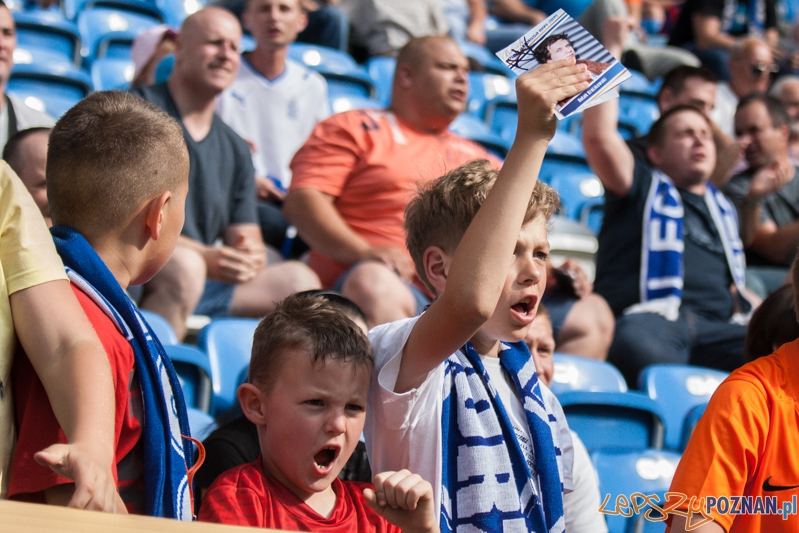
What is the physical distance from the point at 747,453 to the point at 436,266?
579 millimetres

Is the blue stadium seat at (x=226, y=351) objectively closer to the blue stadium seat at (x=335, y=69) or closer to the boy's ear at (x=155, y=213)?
the boy's ear at (x=155, y=213)

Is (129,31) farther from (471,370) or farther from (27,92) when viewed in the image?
(471,370)

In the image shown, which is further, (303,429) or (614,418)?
(614,418)

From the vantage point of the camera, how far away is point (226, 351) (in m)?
2.78

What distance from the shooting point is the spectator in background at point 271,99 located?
14.7ft

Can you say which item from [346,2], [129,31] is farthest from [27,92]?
[346,2]

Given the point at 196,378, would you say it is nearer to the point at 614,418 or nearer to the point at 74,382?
the point at 614,418

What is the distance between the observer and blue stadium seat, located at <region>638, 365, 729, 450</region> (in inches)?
122

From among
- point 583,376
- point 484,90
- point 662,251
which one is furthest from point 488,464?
point 484,90

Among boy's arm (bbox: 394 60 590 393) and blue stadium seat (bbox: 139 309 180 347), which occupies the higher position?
boy's arm (bbox: 394 60 590 393)

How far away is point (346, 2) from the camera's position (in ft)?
21.4

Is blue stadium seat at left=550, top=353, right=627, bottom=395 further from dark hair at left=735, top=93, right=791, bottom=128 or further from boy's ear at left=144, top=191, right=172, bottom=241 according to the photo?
dark hair at left=735, top=93, right=791, bottom=128

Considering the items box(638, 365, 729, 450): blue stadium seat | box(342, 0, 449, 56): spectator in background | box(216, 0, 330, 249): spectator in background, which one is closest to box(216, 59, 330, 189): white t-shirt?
box(216, 0, 330, 249): spectator in background

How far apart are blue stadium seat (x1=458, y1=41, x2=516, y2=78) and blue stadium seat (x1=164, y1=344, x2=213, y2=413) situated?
4.32 m
